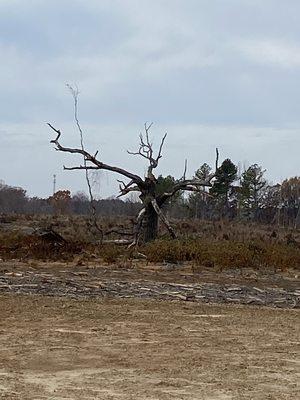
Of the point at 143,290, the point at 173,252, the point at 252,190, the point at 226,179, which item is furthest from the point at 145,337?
the point at 252,190

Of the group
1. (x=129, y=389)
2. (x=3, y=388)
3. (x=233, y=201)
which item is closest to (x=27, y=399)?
(x=3, y=388)

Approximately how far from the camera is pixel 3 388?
6.23 meters

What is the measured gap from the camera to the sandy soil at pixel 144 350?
6.37m

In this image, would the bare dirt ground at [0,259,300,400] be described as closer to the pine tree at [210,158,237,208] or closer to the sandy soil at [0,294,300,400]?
the sandy soil at [0,294,300,400]

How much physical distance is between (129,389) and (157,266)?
12478mm

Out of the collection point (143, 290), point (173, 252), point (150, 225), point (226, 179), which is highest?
point (226, 179)

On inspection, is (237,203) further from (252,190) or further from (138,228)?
(138,228)

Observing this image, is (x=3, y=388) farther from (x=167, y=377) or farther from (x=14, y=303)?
(x=14, y=303)

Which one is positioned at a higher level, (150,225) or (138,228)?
(150,225)

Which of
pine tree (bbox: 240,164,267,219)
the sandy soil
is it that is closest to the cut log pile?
the sandy soil

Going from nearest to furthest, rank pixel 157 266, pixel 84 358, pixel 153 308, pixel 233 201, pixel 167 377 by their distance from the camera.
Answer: pixel 167 377 < pixel 84 358 < pixel 153 308 < pixel 157 266 < pixel 233 201

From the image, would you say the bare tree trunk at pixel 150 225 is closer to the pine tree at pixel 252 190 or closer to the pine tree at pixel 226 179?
the pine tree at pixel 226 179

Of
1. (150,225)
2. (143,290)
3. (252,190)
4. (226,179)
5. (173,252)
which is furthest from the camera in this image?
(252,190)

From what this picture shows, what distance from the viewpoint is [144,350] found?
27.2 feet
